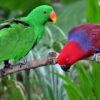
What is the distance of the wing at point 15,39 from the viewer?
118 cm

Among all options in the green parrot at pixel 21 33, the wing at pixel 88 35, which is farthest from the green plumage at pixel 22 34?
the wing at pixel 88 35

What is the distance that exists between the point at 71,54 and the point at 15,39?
10.8 inches

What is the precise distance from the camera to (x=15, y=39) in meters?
1.21

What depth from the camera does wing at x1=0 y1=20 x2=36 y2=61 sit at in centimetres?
118

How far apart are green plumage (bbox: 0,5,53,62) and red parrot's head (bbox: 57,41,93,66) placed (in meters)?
0.22

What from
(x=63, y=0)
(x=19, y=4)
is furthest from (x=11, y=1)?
(x=63, y=0)

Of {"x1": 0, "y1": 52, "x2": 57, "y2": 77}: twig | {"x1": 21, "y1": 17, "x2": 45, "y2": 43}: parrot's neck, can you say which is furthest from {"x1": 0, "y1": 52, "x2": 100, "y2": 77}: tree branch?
{"x1": 21, "y1": 17, "x2": 45, "y2": 43}: parrot's neck

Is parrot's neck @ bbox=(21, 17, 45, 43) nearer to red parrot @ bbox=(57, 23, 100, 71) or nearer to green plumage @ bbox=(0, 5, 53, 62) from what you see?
green plumage @ bbox=(0, 5, 53, 62)

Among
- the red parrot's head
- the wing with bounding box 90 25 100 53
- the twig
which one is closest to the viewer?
the red parrot's head

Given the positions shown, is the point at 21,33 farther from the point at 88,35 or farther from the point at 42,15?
the point at 88,35

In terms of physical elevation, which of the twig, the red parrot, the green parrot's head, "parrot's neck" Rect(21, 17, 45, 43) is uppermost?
the green parrot's head

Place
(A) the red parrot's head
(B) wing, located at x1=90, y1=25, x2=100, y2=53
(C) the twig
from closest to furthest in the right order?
(A) the red parrot's head → (C) the twig → (B) wing, located at x1=90, y1=25, x2=100, y2=53

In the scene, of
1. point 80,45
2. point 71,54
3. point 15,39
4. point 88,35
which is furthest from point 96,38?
point 15,39

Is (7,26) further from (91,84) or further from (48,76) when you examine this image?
(91,84)
